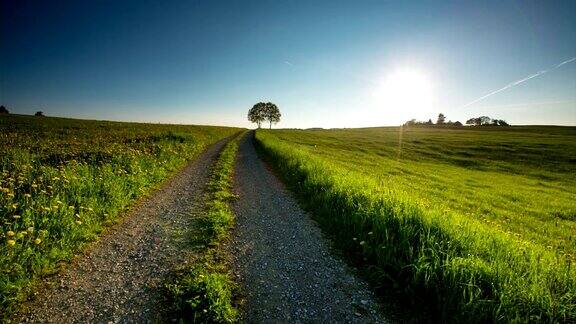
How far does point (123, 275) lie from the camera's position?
20.1 feet

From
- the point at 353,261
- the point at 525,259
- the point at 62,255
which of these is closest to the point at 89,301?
the point at 62,255

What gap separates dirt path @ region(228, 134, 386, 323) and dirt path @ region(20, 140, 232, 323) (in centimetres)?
150

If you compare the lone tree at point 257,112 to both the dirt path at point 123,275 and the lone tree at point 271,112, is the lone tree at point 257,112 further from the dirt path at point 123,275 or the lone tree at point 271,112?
the dirt path at point 123,275

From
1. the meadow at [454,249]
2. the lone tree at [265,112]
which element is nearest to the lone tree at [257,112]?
the lone tree at [265,112]

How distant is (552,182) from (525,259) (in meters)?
29.6

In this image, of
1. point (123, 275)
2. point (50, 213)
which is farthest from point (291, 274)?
point (50, 213)

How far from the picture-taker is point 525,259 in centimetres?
656

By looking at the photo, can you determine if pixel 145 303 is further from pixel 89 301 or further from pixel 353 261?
pixel 353 261

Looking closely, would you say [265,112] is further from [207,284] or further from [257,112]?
[207,284]

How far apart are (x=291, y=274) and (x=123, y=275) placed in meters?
3.36

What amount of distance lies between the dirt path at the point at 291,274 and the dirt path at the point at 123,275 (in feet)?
4.93

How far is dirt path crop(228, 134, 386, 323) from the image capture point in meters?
5.25

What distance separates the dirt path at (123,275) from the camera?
16.3 feet

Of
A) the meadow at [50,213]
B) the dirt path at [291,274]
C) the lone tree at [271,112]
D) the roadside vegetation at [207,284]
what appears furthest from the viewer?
the lone tree at [271,112]
